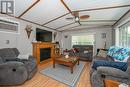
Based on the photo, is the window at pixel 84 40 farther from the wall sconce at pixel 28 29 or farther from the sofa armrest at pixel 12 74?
the sofa armrest at pixel 12 74

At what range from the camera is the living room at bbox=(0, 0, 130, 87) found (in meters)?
2.45

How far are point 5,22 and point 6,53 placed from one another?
1134mm

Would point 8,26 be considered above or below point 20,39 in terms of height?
above

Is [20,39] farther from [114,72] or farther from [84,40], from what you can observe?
[84,40]

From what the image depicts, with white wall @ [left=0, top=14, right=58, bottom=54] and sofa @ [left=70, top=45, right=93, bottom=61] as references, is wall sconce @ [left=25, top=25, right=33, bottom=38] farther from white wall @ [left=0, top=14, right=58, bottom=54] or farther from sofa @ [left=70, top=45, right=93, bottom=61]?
sofa @ [left=70, top=45, right=93, bottom=61]

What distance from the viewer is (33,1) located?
2.68 meters

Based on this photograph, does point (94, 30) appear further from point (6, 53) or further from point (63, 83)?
point (6, 53)

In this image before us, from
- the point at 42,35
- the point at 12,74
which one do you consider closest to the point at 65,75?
the point at 12,74

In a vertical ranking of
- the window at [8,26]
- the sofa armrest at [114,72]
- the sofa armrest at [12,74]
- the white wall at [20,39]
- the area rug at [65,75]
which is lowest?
the area rug at [65,75]

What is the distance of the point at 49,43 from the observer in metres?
5.55

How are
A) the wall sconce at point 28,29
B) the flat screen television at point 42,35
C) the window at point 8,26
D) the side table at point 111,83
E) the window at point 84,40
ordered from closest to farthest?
the side table at point 111,83, the window at point 8,26, the wall sconce at point 28,29, the flat screen television at point 42,35, the window at point 84,40

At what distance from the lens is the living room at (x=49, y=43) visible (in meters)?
2.45

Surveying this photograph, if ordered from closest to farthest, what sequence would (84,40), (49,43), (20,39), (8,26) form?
(8,26), (20,39), (49,43), (84,40)

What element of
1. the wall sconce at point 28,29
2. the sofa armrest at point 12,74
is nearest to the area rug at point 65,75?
the sofa armrest at point 12,74
